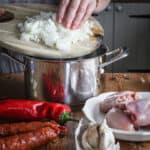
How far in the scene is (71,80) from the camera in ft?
4.21

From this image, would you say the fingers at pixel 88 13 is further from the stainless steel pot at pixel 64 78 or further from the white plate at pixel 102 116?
the white plate at pixel 102 116

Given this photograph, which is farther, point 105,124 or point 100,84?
point 100,84

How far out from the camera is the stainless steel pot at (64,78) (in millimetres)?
1264

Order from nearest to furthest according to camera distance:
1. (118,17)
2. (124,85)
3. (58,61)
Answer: (58,61), (124,85), (118,17)

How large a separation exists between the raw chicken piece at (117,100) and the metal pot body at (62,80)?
75 mm

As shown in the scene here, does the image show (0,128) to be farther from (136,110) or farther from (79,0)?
(79,0)

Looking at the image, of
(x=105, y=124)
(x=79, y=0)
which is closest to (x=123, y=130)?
(x=105, y=124)

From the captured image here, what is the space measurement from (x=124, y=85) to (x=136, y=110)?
0.25 meters

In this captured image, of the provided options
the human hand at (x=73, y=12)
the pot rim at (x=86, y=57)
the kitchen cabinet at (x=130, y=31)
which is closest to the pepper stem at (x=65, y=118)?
the pot rim at (x=86, y=57)

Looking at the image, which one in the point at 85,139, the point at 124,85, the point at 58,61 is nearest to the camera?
the point at 85,139

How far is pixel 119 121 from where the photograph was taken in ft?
3.87

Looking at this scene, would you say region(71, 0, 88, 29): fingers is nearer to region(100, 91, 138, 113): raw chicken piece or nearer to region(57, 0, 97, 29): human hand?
region(57, 0, 97, 29): human hand

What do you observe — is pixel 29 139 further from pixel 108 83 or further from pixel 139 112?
pixel 108 83

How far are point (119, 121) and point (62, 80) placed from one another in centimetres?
20
